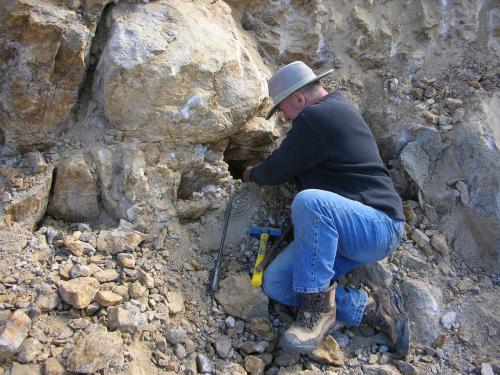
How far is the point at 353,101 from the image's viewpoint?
406cm

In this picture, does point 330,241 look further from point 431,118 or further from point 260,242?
point 431,118

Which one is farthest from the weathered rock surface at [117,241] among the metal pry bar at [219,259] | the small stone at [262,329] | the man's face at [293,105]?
the man's face at [293,105]

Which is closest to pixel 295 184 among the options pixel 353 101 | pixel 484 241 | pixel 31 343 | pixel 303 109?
pixel 303 109

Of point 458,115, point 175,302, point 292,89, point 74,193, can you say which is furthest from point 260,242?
point 458,115

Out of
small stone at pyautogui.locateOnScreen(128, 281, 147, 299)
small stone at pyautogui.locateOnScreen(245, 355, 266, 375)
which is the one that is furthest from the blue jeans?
small stone at pyautogui.locateOnScreen(128, 281, 147, 299)

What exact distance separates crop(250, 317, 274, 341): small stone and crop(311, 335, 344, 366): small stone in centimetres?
28

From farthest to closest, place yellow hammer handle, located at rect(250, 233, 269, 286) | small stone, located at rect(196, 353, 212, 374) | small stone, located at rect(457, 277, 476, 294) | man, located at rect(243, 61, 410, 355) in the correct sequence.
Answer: small stone, located at rect(457, 277, 476, 294) < yellow hammer handle, located at rect(250, 233, 269, 286) < man, located at rect(243, 61, 410, 355) < small stone, located at rect(196, 353, 212, 374)

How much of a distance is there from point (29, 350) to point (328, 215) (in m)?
1.77

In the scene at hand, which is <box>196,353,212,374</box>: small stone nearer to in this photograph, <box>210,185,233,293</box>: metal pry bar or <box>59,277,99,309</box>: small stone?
<box>210,185,233,293</box>: metal pry bar

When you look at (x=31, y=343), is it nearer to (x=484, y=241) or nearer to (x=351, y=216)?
(x=351, y=216)

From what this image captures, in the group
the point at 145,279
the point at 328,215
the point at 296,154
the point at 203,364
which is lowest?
the point at 203,364

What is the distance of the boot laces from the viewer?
9.11 feet

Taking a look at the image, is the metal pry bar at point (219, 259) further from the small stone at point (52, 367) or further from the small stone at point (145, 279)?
the small stone at point (52, 367)

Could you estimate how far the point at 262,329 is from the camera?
282 centimetres
